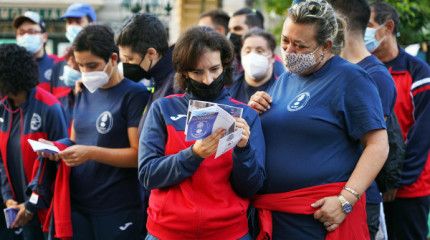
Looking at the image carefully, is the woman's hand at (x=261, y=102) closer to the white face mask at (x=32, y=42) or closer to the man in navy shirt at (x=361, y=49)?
the man in navy shirt at (x=361, y=49)

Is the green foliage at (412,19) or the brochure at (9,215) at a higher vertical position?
the green foliage at (412,19)

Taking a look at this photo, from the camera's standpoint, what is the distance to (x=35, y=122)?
4297 millimetres

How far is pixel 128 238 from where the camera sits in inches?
150

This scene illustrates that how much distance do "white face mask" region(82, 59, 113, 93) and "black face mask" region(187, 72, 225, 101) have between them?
1135 millimetres

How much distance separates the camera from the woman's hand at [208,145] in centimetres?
251

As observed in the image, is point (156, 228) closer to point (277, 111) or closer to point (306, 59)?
point (277, 111)

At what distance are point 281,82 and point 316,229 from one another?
2.98 feet

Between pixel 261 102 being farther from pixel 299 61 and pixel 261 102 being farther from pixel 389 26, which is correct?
pixel 389 26

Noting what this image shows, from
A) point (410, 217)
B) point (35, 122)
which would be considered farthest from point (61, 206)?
point (410, 217)

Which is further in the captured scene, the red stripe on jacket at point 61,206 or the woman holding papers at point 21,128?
the woman holding papers at point 21,128

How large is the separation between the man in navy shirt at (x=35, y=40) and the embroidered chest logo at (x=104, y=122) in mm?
2736

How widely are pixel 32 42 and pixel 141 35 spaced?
3.24 meters

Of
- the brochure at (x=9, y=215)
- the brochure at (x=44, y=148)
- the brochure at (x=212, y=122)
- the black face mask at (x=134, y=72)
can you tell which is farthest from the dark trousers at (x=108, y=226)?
the brochure at (x=212, y=122)

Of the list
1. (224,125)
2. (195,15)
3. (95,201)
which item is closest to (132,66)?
(95,201)
